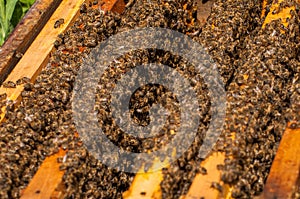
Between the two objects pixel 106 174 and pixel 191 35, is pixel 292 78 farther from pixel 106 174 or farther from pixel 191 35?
pixel 106 174

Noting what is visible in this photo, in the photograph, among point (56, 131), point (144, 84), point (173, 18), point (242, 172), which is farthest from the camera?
point (173, 18)

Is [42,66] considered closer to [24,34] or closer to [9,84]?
[9,84]

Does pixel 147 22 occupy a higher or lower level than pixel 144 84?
higher

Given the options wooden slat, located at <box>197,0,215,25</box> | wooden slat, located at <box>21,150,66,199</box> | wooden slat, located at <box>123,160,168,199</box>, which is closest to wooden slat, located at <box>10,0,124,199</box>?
wooden slat, located at <box>21,150,66,199</box>

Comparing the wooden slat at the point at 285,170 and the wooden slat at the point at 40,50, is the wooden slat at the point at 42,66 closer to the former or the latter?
the wooden slat at the point at 40,50

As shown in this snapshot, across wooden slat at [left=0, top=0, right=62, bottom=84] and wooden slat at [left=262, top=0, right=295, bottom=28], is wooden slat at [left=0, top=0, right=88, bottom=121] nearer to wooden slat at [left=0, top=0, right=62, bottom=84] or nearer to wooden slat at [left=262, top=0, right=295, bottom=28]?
wooden slat at [left=0, top=0, right=62, bottom=84]

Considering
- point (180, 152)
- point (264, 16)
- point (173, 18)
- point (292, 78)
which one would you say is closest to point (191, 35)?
point (173, 18)

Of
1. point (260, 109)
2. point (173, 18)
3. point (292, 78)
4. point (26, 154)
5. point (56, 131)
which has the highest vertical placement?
point (173, 18)
